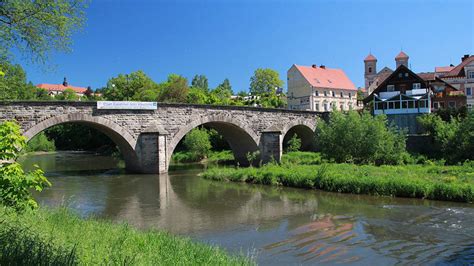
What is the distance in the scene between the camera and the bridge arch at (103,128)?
24.7 metres

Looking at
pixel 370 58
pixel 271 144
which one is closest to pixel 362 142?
pixel 271 144

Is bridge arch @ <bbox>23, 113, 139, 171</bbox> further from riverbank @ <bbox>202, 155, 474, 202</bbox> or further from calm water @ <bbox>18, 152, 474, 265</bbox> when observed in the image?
riverbank @ <bbox>202, 155, 474, 202</bbox>

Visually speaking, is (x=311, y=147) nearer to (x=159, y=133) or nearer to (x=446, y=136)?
(x=446, y=136)

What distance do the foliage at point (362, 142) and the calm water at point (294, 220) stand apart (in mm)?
8729

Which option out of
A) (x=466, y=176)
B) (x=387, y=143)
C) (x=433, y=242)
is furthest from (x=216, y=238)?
(x=387, y=143)

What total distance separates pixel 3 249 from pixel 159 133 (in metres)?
22.4

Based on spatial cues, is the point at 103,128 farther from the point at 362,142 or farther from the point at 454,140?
the point at 454,140

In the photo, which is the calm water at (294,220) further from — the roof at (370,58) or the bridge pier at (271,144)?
the roof at (370,58)

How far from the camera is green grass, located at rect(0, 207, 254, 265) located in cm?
625

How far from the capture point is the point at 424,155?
3209 cm

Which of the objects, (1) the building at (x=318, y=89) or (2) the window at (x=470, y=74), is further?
(1) the building at (x=318, y=89)

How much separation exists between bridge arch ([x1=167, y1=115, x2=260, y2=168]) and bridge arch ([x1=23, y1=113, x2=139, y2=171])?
264 cm

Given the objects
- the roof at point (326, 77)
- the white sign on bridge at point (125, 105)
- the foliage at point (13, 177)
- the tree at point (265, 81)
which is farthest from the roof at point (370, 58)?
the foliage at point (13, 177)

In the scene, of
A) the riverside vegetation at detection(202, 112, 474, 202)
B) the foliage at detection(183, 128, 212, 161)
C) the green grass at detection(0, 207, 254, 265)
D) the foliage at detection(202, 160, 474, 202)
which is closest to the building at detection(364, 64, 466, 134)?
the riverside vegetation at detection(202, 112, 474, 202)
